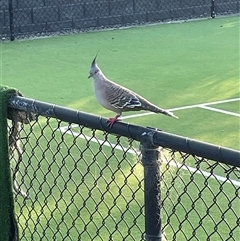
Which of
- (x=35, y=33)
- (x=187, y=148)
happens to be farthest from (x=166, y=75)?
(x=187, y=148)

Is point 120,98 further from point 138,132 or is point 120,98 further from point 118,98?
point 138,132

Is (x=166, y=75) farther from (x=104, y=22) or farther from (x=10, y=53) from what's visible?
(x=104, y=22)

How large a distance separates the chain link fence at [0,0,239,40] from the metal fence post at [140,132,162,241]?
40.0 ft

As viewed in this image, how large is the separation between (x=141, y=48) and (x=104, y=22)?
2.80 m

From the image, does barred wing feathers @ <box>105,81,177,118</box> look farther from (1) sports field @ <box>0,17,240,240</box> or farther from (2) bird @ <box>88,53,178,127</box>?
(1) sports field @ <box>0,17,240,240</box>

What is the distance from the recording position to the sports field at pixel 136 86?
6.16 meters

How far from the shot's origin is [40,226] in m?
5.66

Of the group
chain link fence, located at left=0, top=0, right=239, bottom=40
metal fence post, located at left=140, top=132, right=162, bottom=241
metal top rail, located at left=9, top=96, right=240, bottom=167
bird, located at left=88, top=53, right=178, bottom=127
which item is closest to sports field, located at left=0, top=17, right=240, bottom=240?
chain link fence, located at left=0, top=0, right=239, bottom=40

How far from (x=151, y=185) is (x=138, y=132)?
0.74ft

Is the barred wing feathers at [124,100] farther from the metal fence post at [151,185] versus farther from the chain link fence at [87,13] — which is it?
the chain link fence at [87,13]

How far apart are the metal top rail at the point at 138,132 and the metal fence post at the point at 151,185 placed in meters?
0.03

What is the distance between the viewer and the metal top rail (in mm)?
2861

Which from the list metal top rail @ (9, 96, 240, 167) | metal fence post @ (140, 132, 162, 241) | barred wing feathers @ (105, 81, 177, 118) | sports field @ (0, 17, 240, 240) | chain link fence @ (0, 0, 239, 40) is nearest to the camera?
metal top rail @ (9, 96, 240, 167)

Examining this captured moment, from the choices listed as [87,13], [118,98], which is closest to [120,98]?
[118,98]
